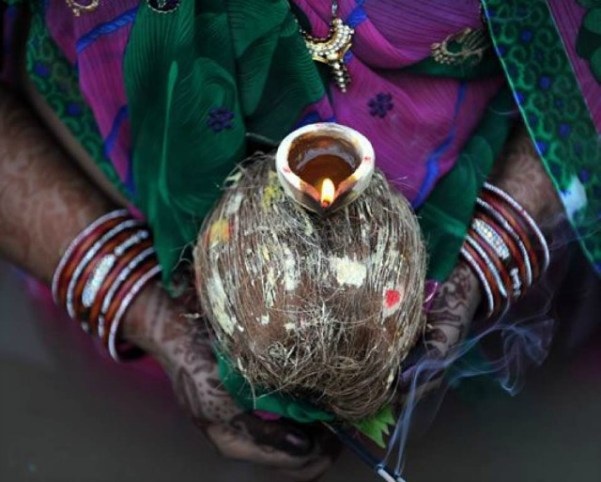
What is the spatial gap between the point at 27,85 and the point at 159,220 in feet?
1.05

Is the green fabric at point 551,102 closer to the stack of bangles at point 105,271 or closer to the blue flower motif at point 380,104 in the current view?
the blue flower motif at point 380,104

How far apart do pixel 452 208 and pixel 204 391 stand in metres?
0.42

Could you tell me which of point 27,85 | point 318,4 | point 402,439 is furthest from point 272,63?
point 402,439

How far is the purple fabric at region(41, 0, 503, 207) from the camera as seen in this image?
5.20ft

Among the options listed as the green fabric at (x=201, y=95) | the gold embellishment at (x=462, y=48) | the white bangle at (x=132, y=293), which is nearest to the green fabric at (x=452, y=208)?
the gold embellishment at (x=462, y=48)

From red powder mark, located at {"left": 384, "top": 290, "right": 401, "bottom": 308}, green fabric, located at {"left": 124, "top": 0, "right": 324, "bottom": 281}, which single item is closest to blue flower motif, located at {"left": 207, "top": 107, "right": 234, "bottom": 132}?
green fabric, located at {"left": 124, "top": 0, "right": 324, "bottom": 281}

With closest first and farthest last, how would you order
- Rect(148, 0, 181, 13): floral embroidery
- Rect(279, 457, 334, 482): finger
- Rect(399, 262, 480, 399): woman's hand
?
Rect(148, 0, 181, 13): floral embroidery → Rect(399, 262, 480, 399): woman's hand → Rect(279, 457, 334, 482): finger

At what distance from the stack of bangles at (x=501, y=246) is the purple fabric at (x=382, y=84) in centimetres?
8

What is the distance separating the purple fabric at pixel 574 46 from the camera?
1666 mm

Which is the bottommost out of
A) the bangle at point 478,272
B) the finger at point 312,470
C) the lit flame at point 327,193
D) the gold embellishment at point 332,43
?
the finger at point 312,470

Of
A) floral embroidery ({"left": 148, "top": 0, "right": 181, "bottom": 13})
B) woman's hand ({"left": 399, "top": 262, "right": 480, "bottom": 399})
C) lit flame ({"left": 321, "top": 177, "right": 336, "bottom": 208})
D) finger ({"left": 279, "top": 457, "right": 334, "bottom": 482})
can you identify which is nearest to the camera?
lit flame ({"left": 321, "top": 177, "right": 336, "bottom": 208})

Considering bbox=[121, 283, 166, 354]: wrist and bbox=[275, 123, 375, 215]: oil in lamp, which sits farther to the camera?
bbox=[121, 283, 166, 354]: wrist

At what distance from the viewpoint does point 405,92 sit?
1.67 m

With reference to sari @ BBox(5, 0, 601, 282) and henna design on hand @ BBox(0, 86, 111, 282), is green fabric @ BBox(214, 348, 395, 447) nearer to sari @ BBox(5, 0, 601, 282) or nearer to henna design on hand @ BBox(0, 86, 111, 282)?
sari @ BBox(5, 0, 601, 282)
